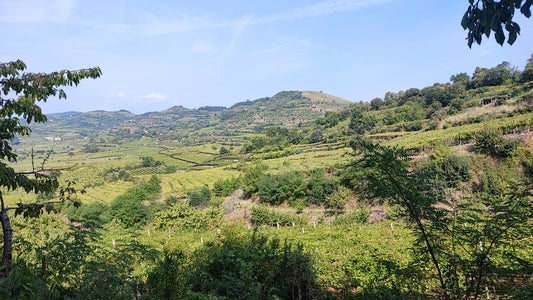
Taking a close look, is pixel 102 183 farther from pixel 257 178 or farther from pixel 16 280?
pixel 16 280

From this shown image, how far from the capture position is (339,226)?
57.8 ft

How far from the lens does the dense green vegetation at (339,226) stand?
3.65 meters

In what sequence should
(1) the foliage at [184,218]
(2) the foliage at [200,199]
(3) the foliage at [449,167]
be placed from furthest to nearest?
(2) the foliage at [200,199] < (1) the foliage at [184,218] < (3) the foliage at [449,167]

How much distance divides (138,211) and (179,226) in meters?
16.0

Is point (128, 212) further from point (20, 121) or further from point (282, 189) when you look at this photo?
point (20, 121)

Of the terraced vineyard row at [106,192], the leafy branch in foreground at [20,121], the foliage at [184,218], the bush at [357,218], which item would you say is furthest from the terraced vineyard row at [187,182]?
the leafy branch in foreground at [20,121]

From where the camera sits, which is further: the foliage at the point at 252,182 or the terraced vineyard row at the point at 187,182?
the terraced vineyard row at the point at 187,182

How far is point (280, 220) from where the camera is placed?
84.1ft

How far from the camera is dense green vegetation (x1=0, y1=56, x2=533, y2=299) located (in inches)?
144

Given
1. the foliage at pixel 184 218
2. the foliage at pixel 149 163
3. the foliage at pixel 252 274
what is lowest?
the foliage at pixel 184 218

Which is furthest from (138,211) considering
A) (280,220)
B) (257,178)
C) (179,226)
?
(280,220)

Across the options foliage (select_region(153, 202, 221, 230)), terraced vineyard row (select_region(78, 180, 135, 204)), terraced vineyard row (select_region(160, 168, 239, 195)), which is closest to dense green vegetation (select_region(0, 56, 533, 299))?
foliage (select_region(153, 202, 221, 230))

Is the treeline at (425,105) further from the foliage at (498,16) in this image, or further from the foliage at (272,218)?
the foliage at (498,16)

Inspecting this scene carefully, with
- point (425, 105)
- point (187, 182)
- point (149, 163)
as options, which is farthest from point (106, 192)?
point (425, 105)
